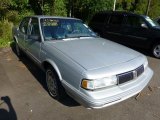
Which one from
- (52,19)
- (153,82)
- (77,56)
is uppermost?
(52,19)

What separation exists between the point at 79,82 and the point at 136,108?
57.9 inches

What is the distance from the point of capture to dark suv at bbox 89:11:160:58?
7.50 meters

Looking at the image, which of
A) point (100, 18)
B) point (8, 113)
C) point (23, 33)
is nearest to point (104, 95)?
point (8, 113)

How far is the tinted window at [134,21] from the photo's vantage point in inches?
308

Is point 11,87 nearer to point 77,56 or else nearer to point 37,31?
point 37,31

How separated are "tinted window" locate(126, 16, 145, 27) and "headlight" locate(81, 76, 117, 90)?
541cm

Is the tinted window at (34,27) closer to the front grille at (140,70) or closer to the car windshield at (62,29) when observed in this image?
the car windshield at (62,29)

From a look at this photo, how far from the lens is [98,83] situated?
9.78 ft

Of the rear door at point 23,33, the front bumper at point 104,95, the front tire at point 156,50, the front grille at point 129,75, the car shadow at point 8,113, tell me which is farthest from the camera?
the front tire at point 156,50

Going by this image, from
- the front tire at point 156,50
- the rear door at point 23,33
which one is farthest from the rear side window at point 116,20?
the rear door at point 23,33

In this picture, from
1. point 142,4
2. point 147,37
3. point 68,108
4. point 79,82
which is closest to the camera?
point 79,82

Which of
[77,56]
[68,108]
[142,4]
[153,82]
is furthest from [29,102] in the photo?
[142,4]

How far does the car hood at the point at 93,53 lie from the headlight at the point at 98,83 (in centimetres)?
22

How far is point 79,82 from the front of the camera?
3.03 metres
